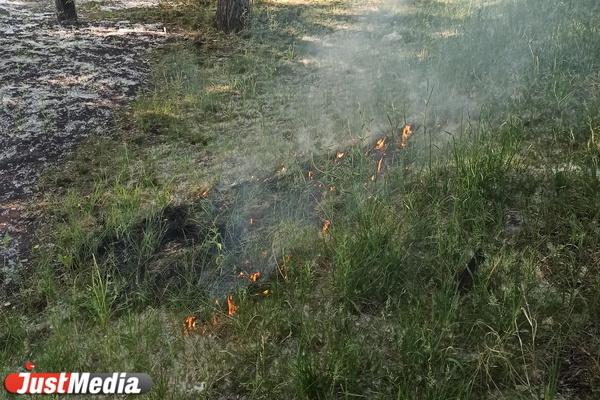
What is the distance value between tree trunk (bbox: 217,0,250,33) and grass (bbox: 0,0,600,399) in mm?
3093

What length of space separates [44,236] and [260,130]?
2754mm

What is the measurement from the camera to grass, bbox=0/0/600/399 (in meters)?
2.90

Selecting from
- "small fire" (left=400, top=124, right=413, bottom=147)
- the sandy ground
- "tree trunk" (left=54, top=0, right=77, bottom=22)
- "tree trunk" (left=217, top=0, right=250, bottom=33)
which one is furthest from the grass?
"tree trunk" (left=54, top=0, right=77, bottom=22)

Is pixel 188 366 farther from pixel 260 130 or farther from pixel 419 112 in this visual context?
pixel 419 112

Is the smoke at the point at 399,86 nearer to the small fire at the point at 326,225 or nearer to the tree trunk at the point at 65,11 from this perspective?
the small fire at the point at 326,225

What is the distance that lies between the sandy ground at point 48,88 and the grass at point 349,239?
13.0 inches

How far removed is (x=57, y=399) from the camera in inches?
117

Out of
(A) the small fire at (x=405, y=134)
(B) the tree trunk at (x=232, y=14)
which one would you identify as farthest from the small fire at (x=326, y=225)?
(B) the tree trunk at (x=232, y=14)

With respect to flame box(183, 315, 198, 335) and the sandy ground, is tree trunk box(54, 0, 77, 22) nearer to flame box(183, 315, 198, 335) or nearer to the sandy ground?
the sandy ground

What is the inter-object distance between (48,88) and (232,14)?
12.3ft

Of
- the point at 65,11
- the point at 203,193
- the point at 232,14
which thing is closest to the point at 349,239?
the point at 203,193

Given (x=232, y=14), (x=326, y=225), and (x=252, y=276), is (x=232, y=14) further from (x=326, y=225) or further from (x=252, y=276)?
(x=252, y=276)

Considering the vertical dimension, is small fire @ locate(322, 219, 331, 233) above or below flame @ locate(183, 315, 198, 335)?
above
